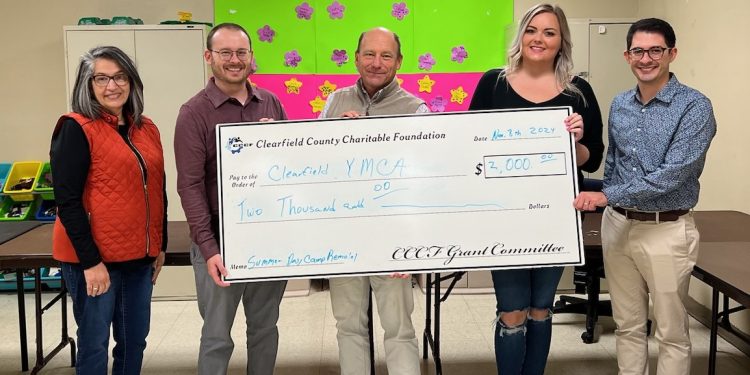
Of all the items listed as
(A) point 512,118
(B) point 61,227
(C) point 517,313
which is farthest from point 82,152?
(C) point 517,313

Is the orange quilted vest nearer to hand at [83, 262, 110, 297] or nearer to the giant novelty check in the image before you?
hand at [83, 262, 110, 297]

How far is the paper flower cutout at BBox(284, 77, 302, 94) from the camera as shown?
Result: 4.55 m

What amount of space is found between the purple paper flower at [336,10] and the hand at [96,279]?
302 cm

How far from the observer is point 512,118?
80.0 inches

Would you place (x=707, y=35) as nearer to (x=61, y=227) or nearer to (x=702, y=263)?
(x=702, y=263)

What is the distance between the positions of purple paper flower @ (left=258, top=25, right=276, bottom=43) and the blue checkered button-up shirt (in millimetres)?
2987

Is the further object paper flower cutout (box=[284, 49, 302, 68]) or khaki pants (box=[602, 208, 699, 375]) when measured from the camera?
paper flower cutout (box=[284, 49, 302, 68])

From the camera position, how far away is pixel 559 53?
6.96ft

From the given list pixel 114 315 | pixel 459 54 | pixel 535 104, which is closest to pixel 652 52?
pixel 535 104

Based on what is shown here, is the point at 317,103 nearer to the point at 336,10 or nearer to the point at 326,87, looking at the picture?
the point at 326,87

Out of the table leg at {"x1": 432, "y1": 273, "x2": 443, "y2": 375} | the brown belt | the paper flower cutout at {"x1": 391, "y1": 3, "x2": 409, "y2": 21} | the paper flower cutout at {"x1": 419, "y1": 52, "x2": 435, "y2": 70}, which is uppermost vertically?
the paper flower cutout at {"x1": 391, "y1": 3, "x2": 409, "y2": 21}

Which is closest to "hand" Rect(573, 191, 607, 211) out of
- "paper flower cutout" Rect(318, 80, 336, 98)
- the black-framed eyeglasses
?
the black-framed eyeglasses

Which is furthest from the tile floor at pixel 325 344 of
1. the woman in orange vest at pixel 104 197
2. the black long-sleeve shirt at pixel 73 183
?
the black long-sleeve shirt at pixel 73 183

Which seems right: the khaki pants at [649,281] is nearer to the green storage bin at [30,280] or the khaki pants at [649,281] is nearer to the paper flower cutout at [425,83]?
the paper flower cutout at [425,83]
